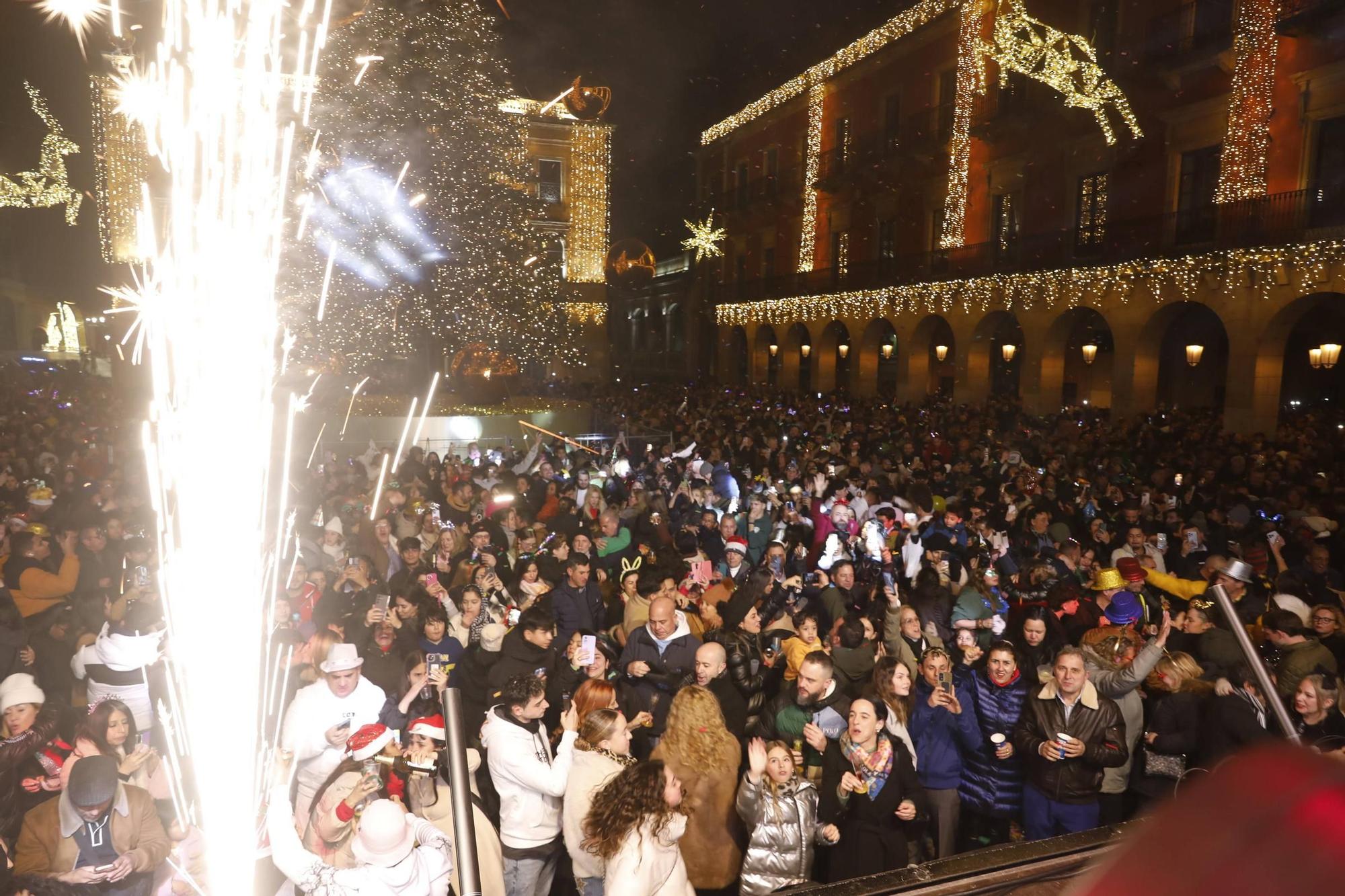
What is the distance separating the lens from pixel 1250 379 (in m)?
16.6

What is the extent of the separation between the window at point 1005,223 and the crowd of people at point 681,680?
14.6 meters

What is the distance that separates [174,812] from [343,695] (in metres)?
0.88

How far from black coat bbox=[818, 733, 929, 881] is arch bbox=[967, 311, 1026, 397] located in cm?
2087

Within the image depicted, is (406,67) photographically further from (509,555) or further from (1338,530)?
(1338,530)

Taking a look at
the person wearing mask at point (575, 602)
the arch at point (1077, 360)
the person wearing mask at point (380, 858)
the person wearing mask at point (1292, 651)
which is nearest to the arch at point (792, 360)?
the arch at point (1077, 360)

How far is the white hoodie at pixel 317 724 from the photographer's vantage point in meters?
4.19

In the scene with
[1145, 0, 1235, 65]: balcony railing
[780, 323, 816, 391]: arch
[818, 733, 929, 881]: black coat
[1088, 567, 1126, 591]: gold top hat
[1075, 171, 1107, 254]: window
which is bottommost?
Result: [818, 733, 929, 881]: black coat

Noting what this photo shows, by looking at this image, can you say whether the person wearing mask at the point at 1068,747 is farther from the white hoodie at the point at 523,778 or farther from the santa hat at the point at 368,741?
the santa hat at the point at 368,741

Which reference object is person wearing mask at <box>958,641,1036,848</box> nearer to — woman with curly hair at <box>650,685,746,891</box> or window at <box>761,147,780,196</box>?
woman with curly hair at <box>650,685,746,891</box>

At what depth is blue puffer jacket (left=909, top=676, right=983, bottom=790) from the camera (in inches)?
174

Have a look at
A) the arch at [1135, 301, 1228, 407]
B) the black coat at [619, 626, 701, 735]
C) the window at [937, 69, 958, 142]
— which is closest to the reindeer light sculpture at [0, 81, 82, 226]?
the window at [937, 69, 958, 142]

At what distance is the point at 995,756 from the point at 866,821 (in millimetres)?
1051

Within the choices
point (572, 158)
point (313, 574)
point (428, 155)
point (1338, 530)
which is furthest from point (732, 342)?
point (313, 574)

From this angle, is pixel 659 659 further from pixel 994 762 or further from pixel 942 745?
pixel 994 762
